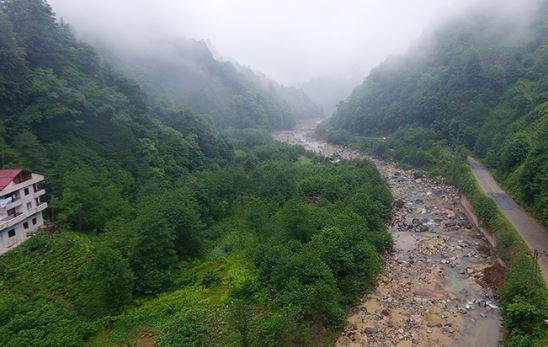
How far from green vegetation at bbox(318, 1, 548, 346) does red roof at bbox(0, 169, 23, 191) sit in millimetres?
29291

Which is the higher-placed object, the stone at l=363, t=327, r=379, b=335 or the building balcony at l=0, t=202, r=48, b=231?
the building balcony at l=0, t=202, r=48, b=231

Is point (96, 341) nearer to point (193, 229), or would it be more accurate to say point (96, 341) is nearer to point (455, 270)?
point (193, 229)

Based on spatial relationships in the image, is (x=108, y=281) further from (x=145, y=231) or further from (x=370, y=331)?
(x=370, y=331)

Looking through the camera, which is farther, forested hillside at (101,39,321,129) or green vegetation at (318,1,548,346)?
forested hillside at (101,39,321,129)

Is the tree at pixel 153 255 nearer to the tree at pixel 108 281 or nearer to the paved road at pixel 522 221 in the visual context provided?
the tree at pixel 108 281

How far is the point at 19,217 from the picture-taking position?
2442 cm

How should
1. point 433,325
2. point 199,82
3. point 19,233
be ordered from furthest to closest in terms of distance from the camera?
point 199,82, point 19,233, point 433,325

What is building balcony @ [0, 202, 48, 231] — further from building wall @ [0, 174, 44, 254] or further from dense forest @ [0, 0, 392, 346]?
dense forest @ [0, 0, 392, 346]

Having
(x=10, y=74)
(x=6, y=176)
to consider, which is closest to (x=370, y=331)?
(x=6, y=176)

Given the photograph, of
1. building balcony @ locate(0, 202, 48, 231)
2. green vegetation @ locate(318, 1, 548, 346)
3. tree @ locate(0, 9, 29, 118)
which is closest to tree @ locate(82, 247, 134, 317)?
building balcony @ locate(0, 202, 48, 231)

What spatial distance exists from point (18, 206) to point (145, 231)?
30.8ft

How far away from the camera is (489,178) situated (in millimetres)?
43125

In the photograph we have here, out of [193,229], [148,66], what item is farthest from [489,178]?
[148,66]

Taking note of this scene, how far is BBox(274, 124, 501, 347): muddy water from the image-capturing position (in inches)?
812
